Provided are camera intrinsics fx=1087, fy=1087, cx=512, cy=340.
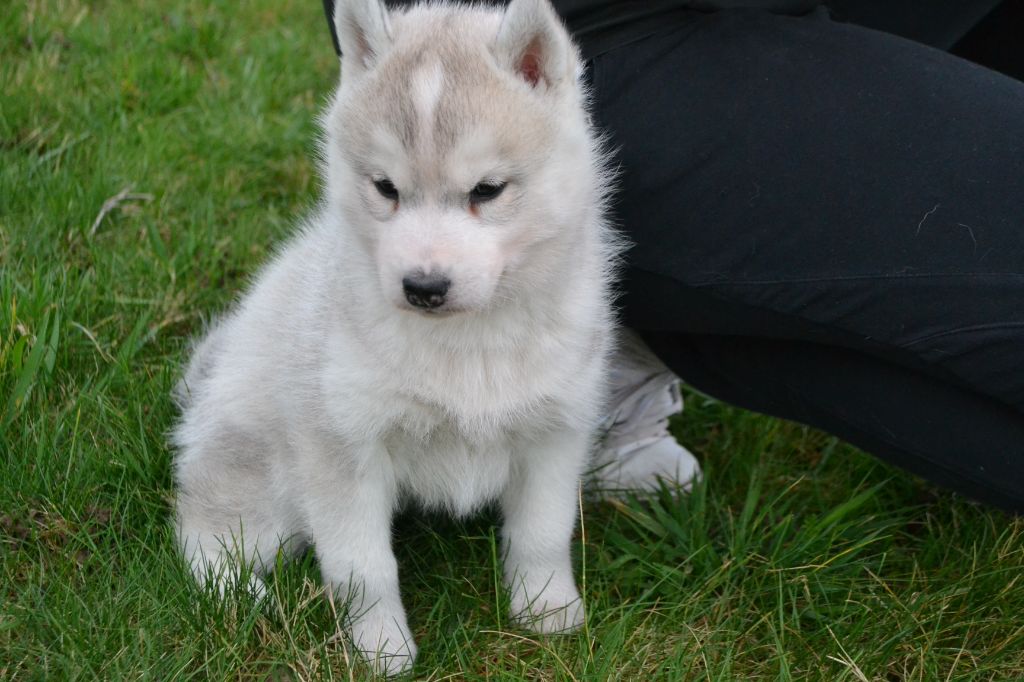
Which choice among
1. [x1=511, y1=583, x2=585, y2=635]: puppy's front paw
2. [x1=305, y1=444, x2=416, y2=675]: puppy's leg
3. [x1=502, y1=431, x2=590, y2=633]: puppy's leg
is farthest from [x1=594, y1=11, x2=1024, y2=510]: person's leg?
[x1=305, y1=444, x2=416, y2=675]: puppy's leg

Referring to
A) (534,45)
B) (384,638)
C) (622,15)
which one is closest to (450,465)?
(384,638)

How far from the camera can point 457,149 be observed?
2.03 m

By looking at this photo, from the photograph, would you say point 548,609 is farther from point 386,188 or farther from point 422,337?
point 386,188

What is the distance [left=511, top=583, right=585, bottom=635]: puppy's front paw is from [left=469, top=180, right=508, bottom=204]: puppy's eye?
1.00 m

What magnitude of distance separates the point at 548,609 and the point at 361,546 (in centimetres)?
50

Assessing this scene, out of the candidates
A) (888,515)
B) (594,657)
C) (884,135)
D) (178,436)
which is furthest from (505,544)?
(884,135)

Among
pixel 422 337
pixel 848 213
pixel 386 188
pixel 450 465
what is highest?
pixel 386 188

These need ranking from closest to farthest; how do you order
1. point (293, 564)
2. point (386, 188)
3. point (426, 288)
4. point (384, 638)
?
point (426, 288), point (386, 188), point (384, 638), point (293, 564)

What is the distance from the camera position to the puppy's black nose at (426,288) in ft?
6.61

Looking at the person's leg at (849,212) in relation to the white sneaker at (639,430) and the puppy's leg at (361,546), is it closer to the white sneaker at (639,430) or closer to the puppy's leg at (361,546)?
the white sneaker at (639,430)

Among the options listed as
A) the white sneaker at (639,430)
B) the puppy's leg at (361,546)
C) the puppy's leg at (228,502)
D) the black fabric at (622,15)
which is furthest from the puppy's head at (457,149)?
the white sneaker at (639,430)

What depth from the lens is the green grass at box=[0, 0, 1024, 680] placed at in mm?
2328

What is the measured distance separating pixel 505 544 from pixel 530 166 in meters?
1.04

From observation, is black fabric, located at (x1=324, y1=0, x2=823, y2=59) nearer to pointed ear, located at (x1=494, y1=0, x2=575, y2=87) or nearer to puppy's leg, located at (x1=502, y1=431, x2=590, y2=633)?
pointed ear, located at (x1=494, y1=0, x2=575, y2=87)
